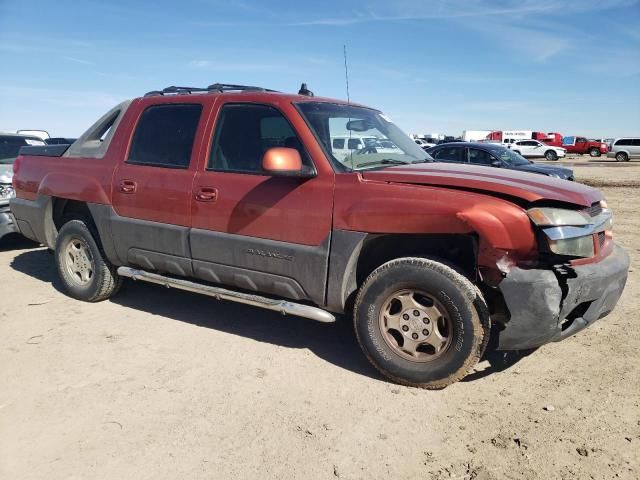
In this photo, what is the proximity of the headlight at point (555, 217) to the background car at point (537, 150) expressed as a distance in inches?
1607

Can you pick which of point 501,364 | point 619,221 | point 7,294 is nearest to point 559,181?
point 501,364

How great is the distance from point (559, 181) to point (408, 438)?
2106mm

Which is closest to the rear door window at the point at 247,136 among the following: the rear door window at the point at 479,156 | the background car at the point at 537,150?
the rear door window at the point at 479,156

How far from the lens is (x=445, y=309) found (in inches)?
124

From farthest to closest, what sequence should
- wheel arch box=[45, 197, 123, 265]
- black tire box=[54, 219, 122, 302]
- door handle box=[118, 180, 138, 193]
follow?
black tire box=[54, 219, 122, 302] → wheel arch box=[45, 197, 123, 265] → door handle box=[118, 180, 138, 193]

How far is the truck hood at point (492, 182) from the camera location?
3070mm

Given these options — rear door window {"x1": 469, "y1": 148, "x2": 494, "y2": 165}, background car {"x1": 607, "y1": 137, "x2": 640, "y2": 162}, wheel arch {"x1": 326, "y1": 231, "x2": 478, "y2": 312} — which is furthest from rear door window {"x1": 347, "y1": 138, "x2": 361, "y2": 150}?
background car {"x1": 607, "y1": 137, "x2": 640, "y2": 162}

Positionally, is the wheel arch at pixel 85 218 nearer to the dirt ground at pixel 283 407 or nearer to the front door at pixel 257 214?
the dirt ground at pixel 283 407

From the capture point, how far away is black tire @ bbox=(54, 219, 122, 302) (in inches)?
191

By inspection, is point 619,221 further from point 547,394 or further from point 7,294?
point 7,294

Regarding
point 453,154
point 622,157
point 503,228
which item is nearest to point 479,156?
point 453,154

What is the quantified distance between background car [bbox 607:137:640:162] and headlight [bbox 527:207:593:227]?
131ft

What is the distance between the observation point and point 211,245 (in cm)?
397

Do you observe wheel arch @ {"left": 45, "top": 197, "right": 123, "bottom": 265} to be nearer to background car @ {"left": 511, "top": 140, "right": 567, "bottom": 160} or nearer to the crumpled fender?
the crumpled fender
